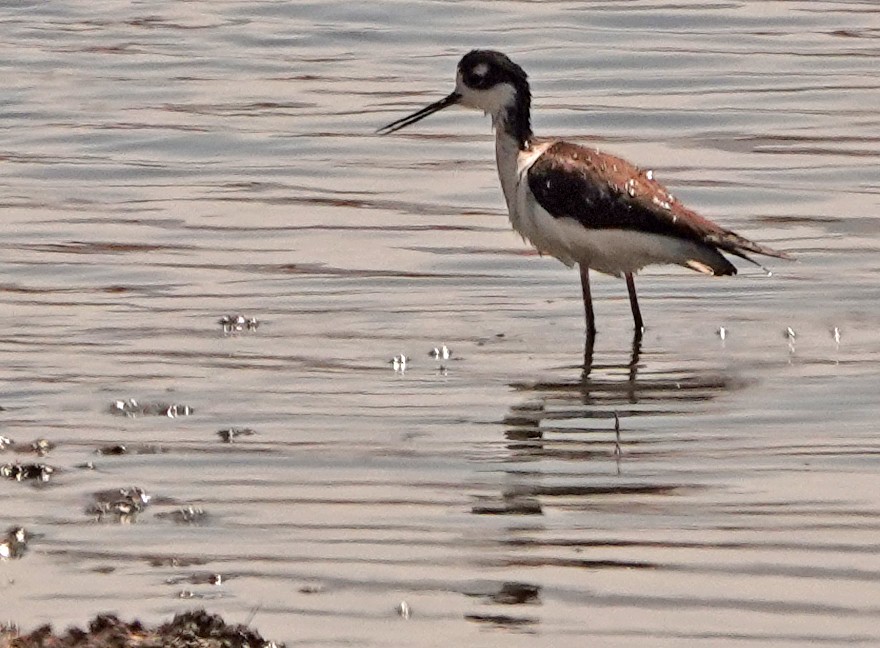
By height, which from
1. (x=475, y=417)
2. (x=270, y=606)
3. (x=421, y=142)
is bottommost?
(x=270, y=606)

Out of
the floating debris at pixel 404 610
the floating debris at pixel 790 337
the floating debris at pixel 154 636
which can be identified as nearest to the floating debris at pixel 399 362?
the floating debris at pixel 790 337

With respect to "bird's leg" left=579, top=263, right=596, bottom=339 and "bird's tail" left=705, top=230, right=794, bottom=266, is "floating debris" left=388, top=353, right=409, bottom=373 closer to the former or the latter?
"bird's leg" left=579, top=263, right=596, bottom=339

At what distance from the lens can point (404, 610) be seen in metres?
5.81

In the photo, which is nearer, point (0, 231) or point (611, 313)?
point (611, 313)

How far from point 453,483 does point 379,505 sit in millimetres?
428

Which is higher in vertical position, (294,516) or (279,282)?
(279,282)

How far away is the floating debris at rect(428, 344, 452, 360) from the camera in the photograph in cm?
924

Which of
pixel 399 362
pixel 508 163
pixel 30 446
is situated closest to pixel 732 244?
pixel 508 163

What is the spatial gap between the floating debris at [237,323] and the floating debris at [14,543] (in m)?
3.21

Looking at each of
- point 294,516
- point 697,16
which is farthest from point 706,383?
point 697,16

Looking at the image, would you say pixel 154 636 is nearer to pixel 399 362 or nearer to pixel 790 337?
pixel 399 362

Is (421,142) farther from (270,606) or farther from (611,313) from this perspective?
(270,606)

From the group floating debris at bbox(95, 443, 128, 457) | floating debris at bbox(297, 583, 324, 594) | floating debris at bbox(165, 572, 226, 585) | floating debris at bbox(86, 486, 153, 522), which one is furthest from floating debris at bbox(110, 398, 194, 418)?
floating debris at bbox(297, 583, 324, 594)

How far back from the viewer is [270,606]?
5.86 metres
